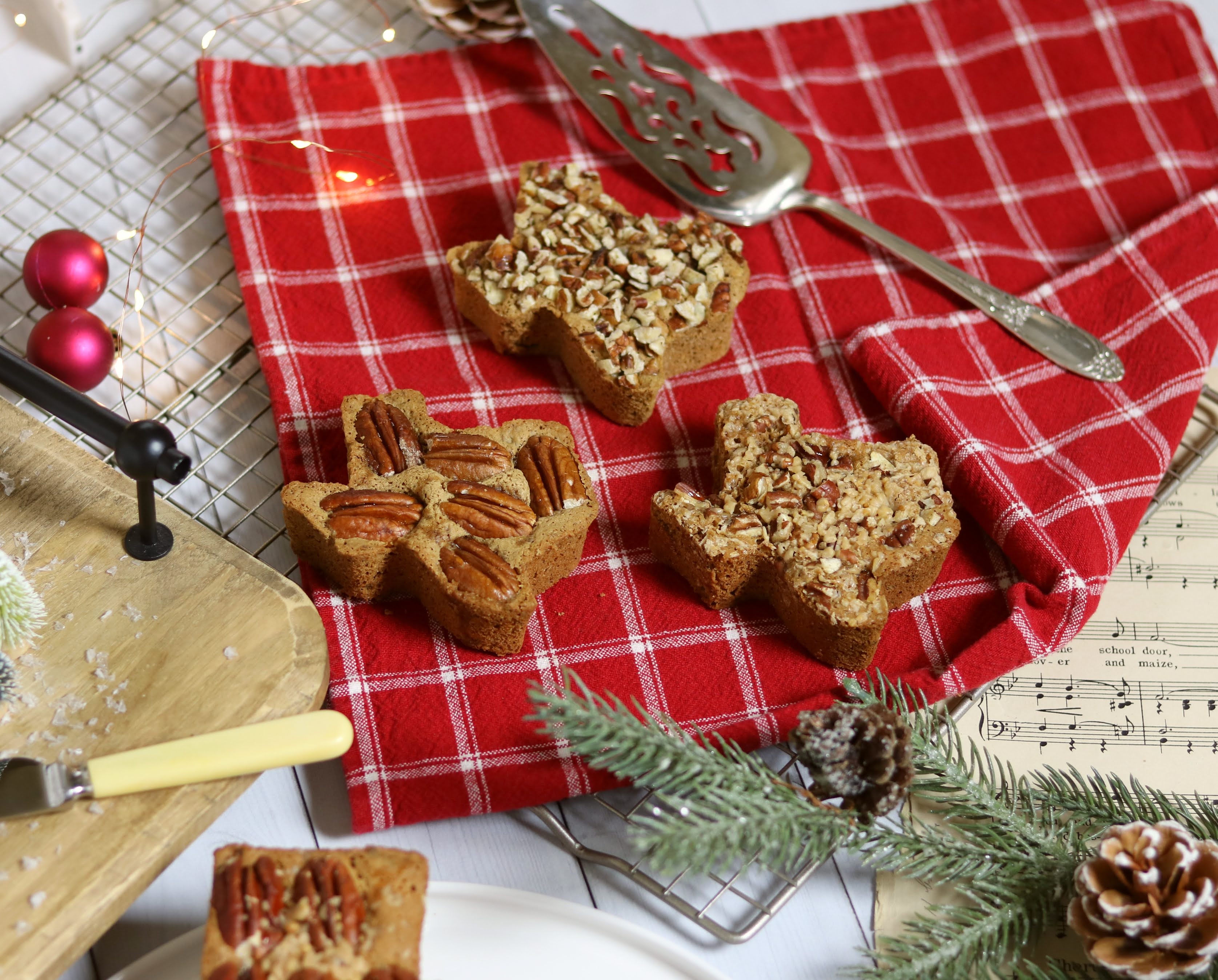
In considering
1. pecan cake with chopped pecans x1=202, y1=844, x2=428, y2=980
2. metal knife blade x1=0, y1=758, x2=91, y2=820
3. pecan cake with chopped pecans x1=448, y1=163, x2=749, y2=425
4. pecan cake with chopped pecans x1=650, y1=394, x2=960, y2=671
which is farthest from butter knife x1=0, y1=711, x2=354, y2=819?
pecan cake with chopped pecans x1=448, y1=163, x2=749, y2=425

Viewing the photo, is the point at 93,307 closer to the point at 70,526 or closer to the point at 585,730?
the point at 70,526

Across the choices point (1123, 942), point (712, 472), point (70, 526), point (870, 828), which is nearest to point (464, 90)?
point (712, 472)

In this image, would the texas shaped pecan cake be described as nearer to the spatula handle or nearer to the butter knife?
the butter knife

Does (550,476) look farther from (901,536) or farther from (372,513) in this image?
(901,536)

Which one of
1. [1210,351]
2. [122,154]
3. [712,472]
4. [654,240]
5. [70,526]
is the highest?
[122,154]

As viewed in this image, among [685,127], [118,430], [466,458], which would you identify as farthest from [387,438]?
[685,127]

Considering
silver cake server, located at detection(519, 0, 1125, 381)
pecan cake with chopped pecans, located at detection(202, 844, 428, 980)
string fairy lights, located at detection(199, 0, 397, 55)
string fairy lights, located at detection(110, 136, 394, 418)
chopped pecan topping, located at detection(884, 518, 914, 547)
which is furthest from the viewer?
string fairy lights, located at detection(199, 0, 397, 55)
